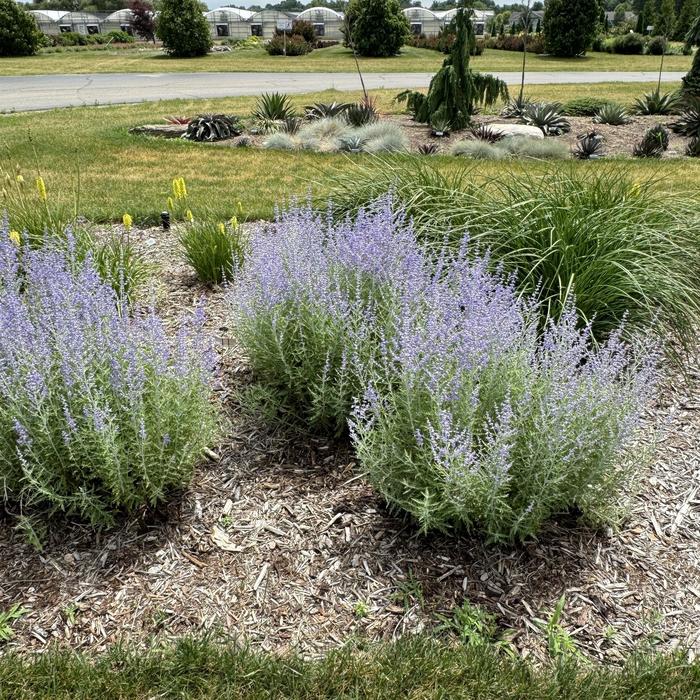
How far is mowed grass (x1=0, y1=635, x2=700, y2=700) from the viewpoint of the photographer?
2176 mm

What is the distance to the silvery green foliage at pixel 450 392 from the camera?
96.7 inches

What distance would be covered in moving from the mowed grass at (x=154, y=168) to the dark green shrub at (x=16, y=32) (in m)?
24.0

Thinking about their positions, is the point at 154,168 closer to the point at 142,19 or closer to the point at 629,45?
the point at 629,45

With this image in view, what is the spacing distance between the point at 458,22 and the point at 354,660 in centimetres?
1107

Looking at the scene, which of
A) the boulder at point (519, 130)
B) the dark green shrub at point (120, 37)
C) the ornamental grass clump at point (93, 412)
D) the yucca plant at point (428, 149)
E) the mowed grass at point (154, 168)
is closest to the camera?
the ornamental grass clump at point (93, 412)

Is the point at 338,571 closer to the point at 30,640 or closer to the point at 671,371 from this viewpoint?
the point at 30,640

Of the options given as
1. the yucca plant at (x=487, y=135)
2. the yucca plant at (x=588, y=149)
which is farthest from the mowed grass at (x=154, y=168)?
the yucca plant at (x=487, y=135)

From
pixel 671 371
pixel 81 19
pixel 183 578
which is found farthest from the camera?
pixel 81 19

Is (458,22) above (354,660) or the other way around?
above

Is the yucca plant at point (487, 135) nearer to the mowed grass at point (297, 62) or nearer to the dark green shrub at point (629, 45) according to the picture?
the mowed grass at point (297, 62)

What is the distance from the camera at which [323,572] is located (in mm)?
2656

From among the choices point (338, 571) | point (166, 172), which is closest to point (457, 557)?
point (338, 571)

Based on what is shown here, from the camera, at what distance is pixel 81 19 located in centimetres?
6362

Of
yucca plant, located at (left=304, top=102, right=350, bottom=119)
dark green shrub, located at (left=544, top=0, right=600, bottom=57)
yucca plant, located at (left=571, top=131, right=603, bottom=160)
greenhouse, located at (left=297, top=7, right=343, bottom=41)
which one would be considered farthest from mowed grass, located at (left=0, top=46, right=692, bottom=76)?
greenhouse, located at (left=297, top=7, right=343, bottom=41)
